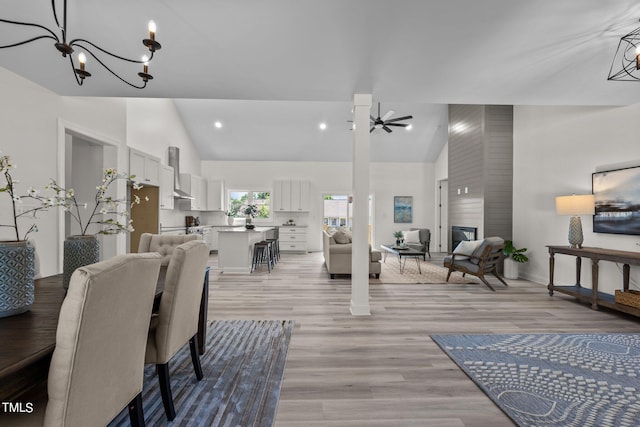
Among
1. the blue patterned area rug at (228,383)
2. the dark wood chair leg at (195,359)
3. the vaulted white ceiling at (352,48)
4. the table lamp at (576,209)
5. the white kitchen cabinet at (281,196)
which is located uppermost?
the vaulted white ceiling at (352,48)

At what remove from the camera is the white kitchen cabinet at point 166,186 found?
6.00m

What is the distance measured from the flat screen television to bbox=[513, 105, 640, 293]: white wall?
13cm

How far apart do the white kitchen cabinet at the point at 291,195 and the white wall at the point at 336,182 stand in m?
0.32

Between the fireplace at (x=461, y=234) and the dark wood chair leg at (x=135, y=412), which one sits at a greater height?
the fireplace at (x=461, y=234)

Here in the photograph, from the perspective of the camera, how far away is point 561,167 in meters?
4.61

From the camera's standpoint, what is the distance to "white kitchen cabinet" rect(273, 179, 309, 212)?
897 centimetres

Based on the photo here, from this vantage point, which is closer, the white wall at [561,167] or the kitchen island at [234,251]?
the white wall at [561,167]

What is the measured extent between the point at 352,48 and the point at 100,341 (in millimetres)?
2638

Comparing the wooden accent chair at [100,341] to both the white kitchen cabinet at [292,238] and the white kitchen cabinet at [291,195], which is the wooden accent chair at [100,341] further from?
the white kitchen cabinet at [291,195]

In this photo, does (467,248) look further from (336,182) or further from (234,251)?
(336,182)

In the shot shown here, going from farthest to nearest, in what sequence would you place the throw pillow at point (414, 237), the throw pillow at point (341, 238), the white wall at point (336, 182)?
the white wall at point (336, 182) < the throw pillow at point (414, 237) < the throw pillow at point (341, 238)

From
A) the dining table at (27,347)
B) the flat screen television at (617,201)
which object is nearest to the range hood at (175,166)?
the dining table at (27,347)

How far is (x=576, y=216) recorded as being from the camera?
4023 mm

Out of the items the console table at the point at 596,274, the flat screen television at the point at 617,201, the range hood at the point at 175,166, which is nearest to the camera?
the console table at the point at 596,274
